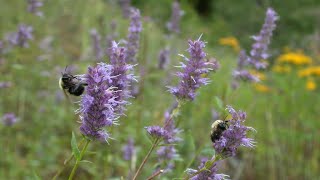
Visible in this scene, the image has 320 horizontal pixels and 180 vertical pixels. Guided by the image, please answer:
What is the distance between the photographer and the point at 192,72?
2.51 m

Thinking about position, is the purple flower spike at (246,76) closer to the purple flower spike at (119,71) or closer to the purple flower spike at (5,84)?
the purple flower spike at (119,71)

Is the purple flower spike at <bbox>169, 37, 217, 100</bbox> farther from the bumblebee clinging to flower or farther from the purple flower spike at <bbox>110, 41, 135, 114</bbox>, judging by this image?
the bumblebee clinging to flower

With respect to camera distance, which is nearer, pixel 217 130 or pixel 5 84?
pixel 217 130

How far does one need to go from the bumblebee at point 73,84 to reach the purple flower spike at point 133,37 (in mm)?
672

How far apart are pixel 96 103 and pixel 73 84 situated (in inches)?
25.9

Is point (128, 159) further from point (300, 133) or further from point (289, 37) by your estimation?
point (289, 37)

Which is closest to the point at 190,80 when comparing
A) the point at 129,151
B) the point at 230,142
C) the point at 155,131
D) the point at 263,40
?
the point at 155,131

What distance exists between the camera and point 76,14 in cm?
1003

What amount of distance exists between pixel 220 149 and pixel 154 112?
3836 mm

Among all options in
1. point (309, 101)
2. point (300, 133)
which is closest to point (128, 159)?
point (300, 133)

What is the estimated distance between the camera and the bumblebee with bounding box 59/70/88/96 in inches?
102

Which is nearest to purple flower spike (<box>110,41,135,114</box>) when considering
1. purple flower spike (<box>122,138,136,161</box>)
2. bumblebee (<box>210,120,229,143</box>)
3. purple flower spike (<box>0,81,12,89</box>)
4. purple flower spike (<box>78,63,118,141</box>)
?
purple flower spike (<box>78,63,118,141</box>)

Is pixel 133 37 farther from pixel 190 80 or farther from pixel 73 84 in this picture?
pixel 190 80

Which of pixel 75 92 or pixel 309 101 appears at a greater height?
pixel 309 101
